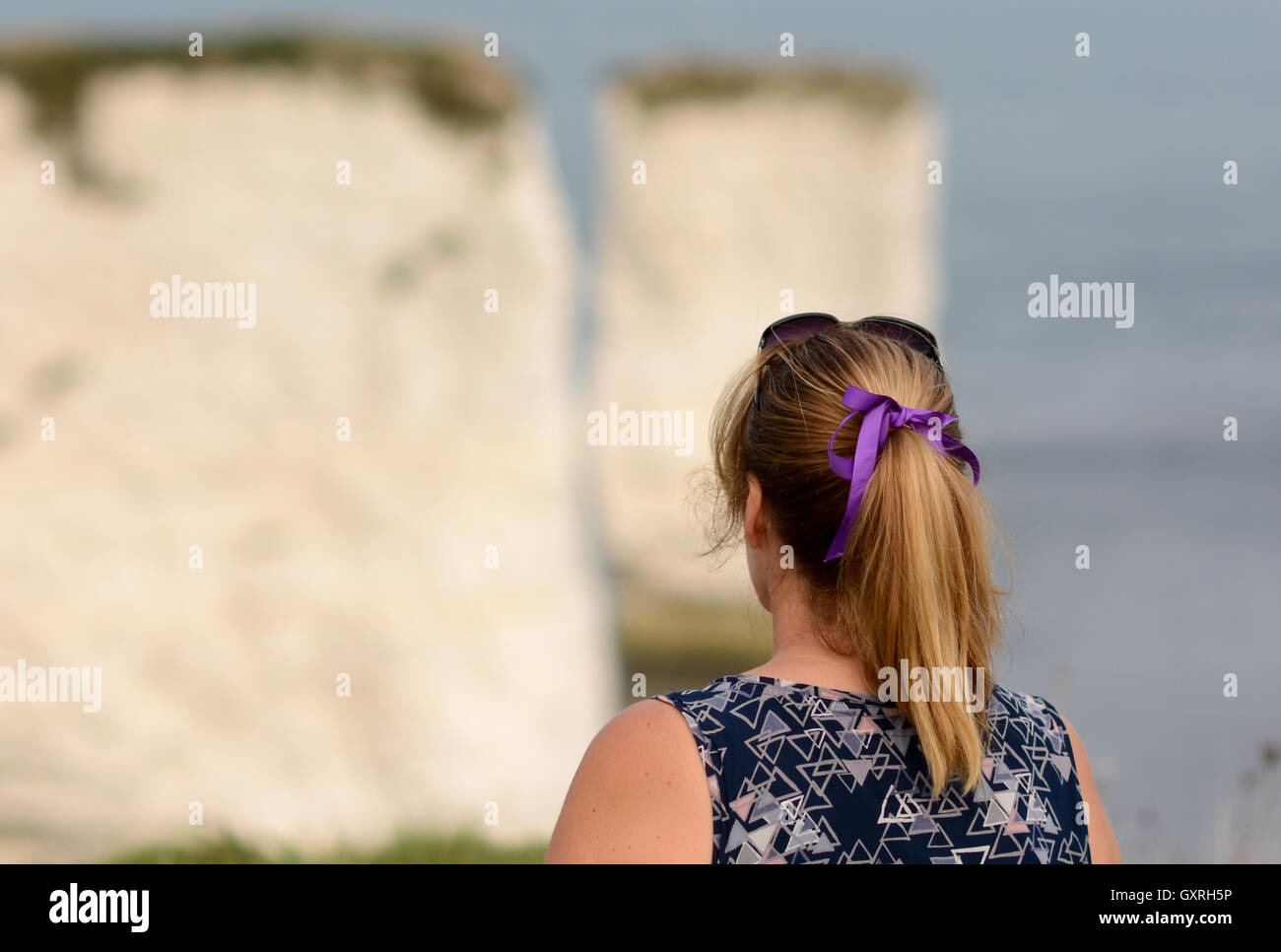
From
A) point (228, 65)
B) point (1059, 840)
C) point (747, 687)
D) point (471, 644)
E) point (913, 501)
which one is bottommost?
point (471, 644)

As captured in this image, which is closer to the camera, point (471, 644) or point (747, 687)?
point (747, 687)

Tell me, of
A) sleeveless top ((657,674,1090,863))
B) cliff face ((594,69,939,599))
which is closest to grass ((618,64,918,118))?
cliff face ((594,69,939,599))

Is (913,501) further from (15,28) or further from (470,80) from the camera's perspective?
(15,28)

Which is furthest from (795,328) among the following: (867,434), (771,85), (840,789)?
(771,85)

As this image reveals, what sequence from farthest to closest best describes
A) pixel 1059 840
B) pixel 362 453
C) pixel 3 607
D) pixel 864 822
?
1. pixel 362 453
2. pixel 3 607
3. pixel 1059 840
4. pixel 864 822

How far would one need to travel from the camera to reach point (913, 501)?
1424 millimetres

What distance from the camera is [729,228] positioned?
11.9 m

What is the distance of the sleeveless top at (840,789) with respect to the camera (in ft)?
4.03

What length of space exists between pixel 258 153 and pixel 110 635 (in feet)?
12.6

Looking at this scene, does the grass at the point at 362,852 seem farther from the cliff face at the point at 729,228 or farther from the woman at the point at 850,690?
the cliff face at the point at 729,228

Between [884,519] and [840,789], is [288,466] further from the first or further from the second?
[840,789]

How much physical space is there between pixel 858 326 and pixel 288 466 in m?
8.25

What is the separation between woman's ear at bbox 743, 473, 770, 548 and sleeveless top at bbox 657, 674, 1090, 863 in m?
0.24

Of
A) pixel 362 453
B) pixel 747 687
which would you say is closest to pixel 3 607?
pixel 362 453
